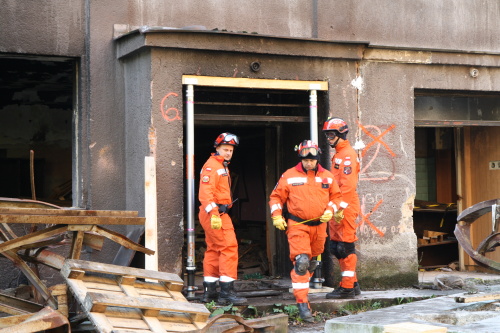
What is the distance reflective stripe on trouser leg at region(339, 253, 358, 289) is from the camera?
9.96 metres

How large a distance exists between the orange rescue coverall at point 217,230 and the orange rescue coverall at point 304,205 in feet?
1.94

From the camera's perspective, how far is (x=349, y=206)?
10.0 metres

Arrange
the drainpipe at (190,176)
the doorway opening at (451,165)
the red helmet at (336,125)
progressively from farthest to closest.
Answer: the doorway opening at (451,165) → the red helmet at (336,125) → the drainpipe at (190,176)

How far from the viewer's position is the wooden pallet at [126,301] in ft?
22.4

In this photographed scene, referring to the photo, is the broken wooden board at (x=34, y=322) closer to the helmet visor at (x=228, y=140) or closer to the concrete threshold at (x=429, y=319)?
the concrete threshold at (x=429, y=319)

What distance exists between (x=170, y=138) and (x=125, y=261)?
1.57 m

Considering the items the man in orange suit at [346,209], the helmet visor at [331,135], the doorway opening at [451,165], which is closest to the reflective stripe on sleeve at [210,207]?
the man in orange suit at [346,209]

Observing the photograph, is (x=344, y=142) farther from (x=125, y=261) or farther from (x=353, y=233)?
(x=125, y=261)

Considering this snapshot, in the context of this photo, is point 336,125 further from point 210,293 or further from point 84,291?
point 84,291

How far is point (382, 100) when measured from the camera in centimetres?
1116

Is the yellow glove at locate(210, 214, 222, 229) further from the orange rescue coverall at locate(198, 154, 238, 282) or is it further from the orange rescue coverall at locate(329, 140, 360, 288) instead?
the orange rescue coverall at locate(329, 140, 360, 288)

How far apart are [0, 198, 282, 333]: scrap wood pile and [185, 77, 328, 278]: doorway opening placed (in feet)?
9.73

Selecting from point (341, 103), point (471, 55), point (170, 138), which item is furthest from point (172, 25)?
point (471, 55)

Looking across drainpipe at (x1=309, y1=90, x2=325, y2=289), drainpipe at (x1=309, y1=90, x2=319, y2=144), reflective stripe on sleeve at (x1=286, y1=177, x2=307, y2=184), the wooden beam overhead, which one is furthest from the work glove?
the wooden beam overhead
